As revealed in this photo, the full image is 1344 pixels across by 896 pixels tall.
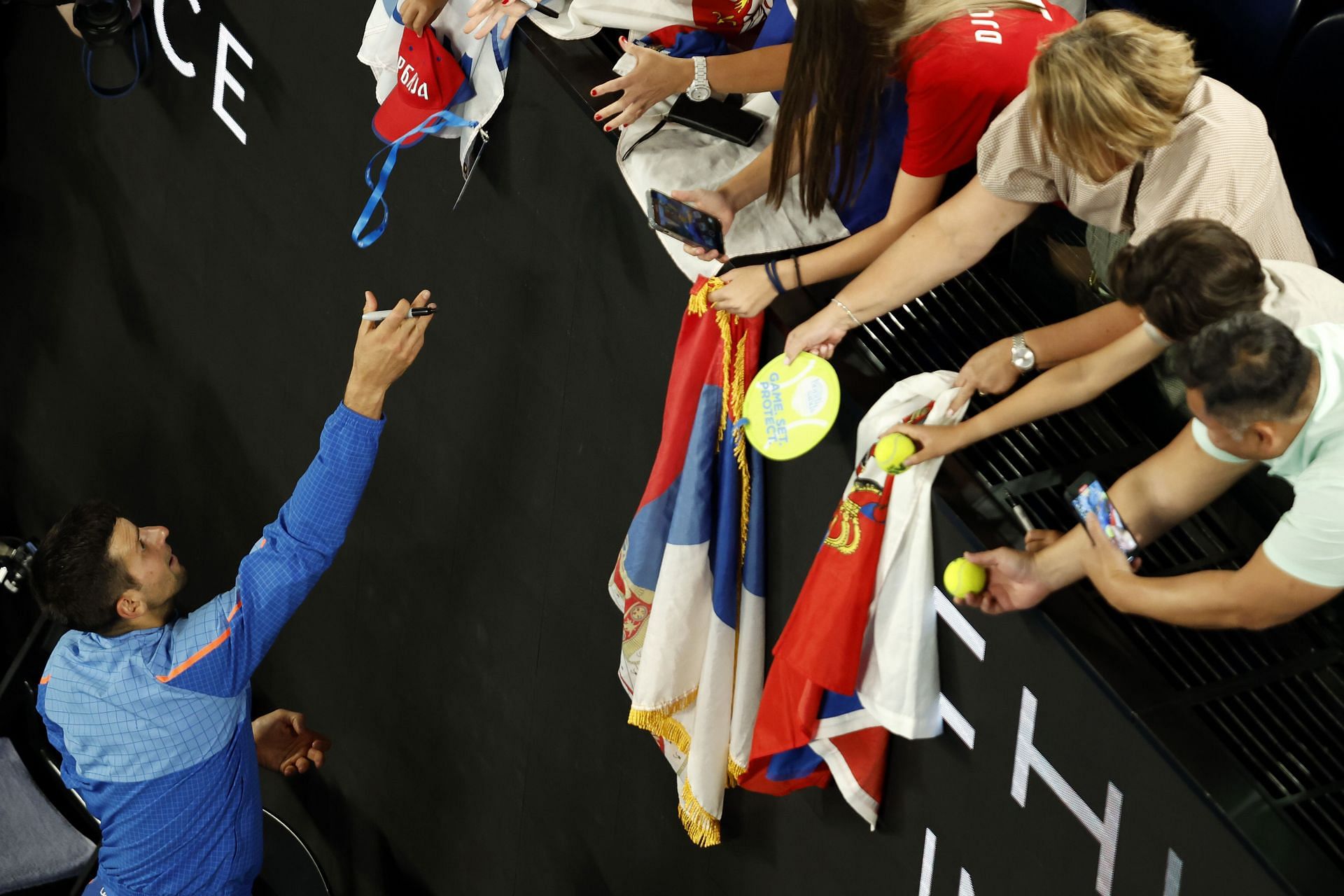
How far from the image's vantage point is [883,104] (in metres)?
2.12

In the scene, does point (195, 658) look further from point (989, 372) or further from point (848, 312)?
point (989, 372)

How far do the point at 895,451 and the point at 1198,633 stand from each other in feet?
1.48

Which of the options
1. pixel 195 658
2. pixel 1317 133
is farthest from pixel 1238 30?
pixel 195 658

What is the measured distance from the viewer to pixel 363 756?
4.04 meters

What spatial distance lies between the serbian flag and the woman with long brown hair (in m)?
0.13

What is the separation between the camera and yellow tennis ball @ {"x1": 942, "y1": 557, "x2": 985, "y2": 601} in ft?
6.09

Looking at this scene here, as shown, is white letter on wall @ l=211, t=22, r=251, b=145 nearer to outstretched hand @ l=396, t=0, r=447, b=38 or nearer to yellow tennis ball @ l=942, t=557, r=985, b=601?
outstretched hand @ l=396, t=0, r=447, b=38

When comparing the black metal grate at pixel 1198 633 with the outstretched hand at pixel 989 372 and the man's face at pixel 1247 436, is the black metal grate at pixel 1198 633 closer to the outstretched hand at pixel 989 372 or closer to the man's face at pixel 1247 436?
the outstretched hand at pixel 989 372

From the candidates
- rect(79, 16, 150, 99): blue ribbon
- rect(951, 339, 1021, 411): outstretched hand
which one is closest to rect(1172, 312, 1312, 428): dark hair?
rect(951, 339, 1021, 411): outstretched hand

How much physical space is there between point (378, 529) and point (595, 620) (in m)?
0.86

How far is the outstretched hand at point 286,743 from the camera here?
364 cm

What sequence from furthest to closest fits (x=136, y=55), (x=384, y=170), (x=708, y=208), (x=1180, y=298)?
(x=136, y=55) → (x=384, y=170) → (x=708, y=208) → (x=1180, y=298)

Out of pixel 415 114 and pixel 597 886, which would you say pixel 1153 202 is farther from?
pixel 597 886

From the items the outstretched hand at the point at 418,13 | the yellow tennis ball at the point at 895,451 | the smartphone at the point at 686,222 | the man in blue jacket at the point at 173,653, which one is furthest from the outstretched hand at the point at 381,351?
the yellow tennis ball at the point at 895,451
